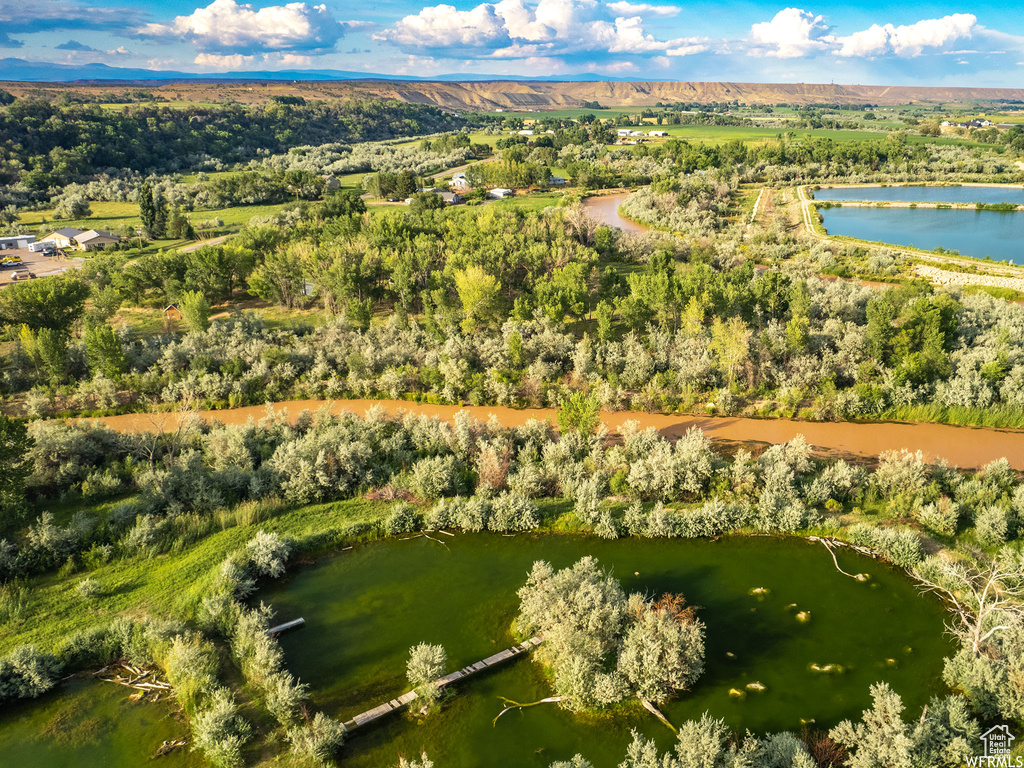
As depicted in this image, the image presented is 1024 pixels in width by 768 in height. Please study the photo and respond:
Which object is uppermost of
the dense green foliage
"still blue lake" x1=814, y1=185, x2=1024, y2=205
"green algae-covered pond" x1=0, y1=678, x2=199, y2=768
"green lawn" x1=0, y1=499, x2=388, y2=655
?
the dense green foliage

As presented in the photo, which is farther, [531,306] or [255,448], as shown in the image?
[531,306]

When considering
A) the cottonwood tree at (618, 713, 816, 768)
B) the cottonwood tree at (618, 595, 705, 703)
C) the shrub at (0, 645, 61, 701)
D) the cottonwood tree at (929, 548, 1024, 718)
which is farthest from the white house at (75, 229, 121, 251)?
the cottonwood tree at (929, 548, 1024, 718)

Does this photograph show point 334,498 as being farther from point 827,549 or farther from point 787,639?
point 827,549

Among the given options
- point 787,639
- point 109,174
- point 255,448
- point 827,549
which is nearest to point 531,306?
point 255,448

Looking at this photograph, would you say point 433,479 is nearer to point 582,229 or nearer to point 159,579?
point 159,579

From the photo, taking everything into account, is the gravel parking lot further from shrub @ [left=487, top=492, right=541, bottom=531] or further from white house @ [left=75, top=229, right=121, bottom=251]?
shrub @ [left=487, top=492, right=541, bottom=531]

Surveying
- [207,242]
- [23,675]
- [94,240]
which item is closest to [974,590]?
[23,675]

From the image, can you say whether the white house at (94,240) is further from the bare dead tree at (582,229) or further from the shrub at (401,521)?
the shrub at (401,521)

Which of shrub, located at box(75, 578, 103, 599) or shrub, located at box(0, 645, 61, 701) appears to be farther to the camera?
shrub, located at box(75, 578, 103, 599)
